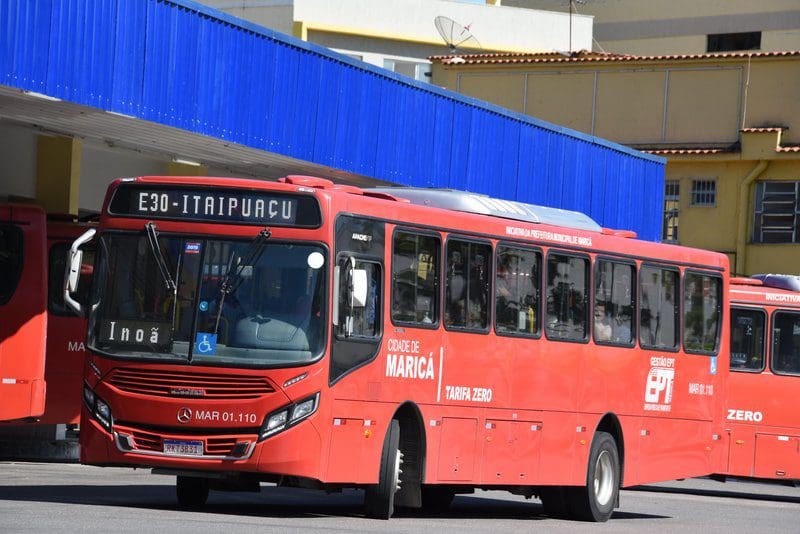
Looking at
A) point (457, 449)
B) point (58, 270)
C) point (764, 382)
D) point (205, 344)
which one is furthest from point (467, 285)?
point (764, 382)

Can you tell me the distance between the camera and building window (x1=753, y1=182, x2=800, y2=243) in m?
42.5

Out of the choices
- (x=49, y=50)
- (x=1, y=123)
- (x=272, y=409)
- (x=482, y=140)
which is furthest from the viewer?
(x=482, y=140)

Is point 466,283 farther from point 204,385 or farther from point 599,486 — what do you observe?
point 599,486

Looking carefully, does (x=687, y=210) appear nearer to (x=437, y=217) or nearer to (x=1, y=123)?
(x=1, y=123)

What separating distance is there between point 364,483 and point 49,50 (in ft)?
23.8

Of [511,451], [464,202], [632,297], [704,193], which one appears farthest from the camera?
[704,193]

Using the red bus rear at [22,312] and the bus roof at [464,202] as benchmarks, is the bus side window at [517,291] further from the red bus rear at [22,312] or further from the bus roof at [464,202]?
the red bus rear at [22,312]

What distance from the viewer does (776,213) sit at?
4272cm

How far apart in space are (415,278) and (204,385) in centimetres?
241

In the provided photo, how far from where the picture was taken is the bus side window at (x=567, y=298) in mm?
16516

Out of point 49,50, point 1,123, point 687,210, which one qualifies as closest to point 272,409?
point 49,50

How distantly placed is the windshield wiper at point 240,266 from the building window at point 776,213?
102ft

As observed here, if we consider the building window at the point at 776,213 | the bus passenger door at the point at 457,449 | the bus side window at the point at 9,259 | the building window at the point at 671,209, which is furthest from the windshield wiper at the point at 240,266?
the building window at the point at 671,209

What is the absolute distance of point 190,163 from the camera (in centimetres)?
2586
